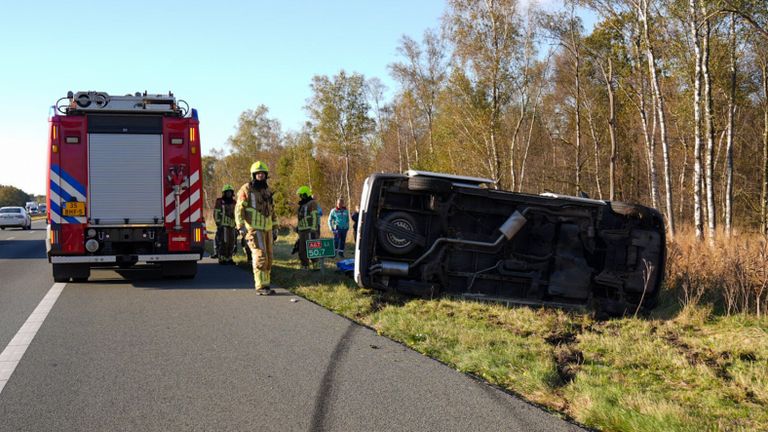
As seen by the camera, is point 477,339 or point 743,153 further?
point 743,153

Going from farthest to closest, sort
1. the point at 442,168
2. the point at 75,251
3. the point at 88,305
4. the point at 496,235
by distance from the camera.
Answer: the point at 442,168, the point at 75,251, the point at 88,305, the point at 496,235

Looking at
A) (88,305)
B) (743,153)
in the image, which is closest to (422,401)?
(88,305)

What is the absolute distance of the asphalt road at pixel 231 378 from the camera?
4000mm

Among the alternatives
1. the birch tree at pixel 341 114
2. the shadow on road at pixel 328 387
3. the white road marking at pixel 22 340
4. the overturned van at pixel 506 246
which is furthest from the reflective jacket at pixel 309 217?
the birch tree at pixel 341 114

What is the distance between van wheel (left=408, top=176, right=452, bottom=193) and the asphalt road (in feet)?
5.92

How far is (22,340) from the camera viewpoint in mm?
6398

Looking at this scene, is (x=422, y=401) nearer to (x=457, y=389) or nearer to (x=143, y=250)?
(x=457, y=389)

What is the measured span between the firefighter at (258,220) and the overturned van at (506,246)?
2.50m

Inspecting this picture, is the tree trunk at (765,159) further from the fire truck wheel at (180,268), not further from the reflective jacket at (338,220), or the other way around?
the fire truck wheel at (180,268)

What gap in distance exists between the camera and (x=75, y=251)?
33.8 feet

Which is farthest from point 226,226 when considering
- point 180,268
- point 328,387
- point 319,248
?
point 328,387

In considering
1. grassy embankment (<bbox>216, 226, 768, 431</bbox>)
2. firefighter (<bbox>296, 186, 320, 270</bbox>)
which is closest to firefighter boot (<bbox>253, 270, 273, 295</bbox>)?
grassy embankment (<bbox>216, 226, 768, 431</bbox>)

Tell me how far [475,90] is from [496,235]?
24.9 m

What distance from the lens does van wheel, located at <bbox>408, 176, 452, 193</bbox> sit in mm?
7508
